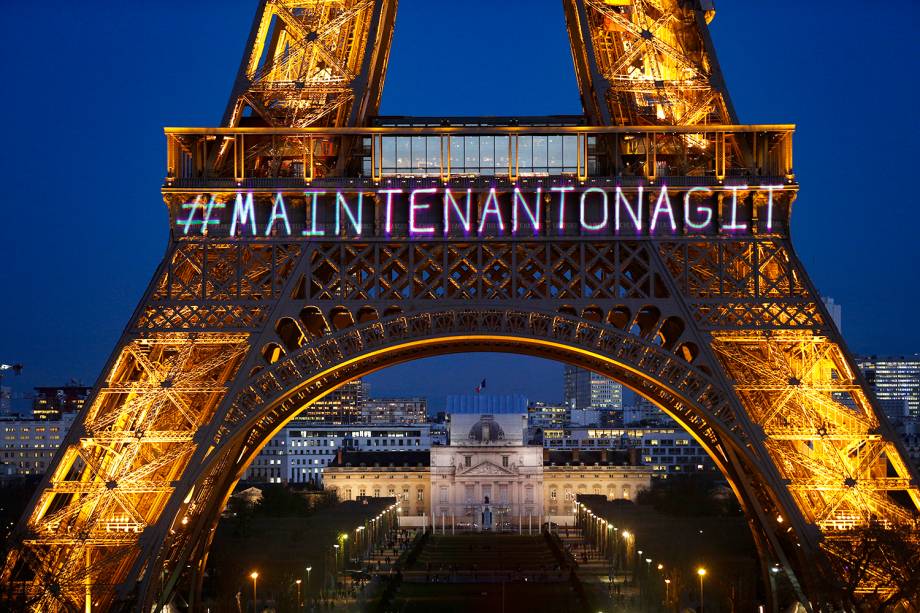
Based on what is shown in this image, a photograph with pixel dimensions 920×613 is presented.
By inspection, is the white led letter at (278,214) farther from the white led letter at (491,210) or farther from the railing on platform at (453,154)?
the white led letter at (491,210)

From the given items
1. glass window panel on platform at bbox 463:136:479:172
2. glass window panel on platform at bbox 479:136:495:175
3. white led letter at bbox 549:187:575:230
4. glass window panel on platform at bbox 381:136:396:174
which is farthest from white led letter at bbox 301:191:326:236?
white led letter at bbox 549:187:575:230

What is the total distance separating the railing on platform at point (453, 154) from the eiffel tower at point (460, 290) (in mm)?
92

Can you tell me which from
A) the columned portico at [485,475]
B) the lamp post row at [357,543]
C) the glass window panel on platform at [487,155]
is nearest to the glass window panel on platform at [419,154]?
the glass window panel on platform at [487,155]

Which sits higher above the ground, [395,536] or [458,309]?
[458,309]

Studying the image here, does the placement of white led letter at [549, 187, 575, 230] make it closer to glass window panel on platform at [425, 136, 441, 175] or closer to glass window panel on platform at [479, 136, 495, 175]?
glass window panel on platform at [479, 136, 495, 175]

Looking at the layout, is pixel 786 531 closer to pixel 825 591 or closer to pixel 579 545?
pixel 825 591

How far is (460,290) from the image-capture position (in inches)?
1772

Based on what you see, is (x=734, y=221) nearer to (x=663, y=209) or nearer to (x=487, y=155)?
(x=663, y=209)

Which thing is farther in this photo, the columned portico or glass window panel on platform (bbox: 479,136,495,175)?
the columned portico

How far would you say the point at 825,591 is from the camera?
4131 cm

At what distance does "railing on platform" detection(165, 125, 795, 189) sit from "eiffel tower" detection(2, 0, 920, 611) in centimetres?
9

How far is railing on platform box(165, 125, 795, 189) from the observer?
45656 millimetres

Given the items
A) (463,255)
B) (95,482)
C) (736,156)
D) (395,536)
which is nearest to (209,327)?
(95,482)

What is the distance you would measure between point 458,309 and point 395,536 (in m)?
99.4
